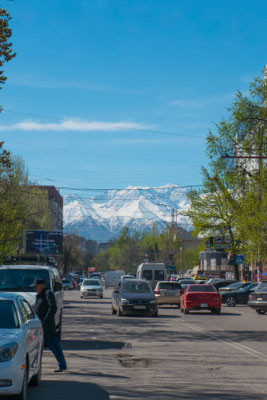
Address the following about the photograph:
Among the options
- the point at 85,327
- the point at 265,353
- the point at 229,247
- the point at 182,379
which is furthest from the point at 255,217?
the point at 182,379

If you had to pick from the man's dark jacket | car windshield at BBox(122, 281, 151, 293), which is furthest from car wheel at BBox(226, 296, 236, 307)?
the man's dark jacket

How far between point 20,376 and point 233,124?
130 feet

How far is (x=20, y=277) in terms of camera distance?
745 inches

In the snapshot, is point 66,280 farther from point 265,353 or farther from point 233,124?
point 265,353

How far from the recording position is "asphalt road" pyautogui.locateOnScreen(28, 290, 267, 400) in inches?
411

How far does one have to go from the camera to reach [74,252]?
141125 millimetres

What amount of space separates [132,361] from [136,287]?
1741 centimetres

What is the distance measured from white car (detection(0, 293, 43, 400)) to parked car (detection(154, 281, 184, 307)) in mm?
29024

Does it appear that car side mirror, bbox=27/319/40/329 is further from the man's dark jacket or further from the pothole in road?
the pothole in road

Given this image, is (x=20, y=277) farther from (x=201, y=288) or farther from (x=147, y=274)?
(x=147, y=274)

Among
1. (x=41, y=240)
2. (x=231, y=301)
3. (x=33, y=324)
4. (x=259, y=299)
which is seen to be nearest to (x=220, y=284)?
(x=231, y=301)

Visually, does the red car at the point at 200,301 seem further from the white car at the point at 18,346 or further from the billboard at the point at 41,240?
the billboard at the point at 41,240

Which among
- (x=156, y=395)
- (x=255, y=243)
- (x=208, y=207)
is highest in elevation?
(x=208, y=207)

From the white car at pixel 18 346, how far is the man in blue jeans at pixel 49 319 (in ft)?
3.31
